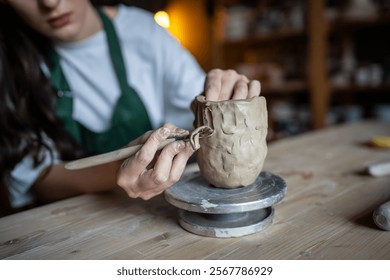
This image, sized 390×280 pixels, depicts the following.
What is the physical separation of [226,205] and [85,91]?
2.58 ft

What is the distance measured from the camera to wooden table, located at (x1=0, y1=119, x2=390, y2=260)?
53 cm

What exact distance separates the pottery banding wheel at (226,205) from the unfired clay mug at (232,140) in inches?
1.1

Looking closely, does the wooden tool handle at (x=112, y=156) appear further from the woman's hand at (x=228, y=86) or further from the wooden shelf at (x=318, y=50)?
the wooden shelf at (x=318, y=50)

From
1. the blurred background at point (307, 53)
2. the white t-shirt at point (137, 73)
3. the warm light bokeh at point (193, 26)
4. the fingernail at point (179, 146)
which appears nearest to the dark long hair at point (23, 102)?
the white t-shirt at point (137, 73)

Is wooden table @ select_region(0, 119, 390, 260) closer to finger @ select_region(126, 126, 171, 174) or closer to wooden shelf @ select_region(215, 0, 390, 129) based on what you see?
finger @ select_region(126, 126, 171, 174)

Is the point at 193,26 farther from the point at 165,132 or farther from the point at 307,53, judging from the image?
the point at 165,132

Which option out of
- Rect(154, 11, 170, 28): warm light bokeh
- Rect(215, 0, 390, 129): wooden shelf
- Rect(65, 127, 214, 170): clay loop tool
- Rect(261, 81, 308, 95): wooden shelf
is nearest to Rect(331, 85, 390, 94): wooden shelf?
Rect(215, 0, 390, 129): wooden shelf

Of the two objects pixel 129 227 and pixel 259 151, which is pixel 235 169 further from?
pixel 129 227

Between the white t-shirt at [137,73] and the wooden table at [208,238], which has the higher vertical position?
the white t-shirt at [137,73]

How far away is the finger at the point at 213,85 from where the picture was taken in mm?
703

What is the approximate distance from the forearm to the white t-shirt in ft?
0.77

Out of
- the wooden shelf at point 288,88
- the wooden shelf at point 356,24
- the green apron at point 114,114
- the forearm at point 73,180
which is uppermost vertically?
the wooden shelf at point 356,24

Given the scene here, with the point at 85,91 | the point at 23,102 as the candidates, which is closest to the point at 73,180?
the point at 23,102

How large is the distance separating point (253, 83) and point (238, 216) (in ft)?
0.87
